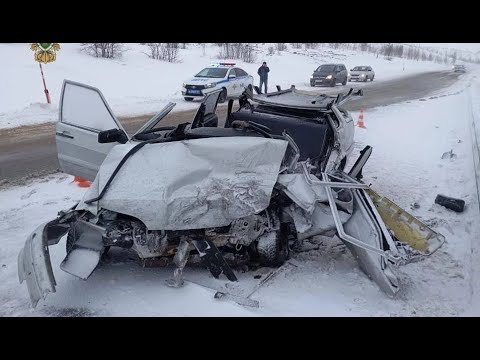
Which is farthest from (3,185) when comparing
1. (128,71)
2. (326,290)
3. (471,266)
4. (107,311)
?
(128,71)

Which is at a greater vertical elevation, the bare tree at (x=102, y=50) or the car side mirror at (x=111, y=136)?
the car side mirror at (x=111, y=136)


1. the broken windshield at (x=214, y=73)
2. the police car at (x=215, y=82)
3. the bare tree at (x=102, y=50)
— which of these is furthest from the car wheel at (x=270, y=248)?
the bare tree at (x=102, y=50)

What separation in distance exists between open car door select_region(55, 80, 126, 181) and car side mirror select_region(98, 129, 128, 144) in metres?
0.24

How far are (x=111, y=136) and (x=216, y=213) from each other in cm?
155

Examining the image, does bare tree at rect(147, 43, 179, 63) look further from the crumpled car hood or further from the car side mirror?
the crumpled car hood

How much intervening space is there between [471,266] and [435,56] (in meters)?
69.0

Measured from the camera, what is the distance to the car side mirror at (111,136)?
14.4 feet

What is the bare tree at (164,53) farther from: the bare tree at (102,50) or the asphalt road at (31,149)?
the asphalt road at (31,149)

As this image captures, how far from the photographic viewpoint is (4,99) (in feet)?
49.7

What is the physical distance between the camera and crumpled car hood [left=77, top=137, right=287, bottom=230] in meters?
3.70

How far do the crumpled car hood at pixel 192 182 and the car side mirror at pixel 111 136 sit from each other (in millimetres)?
286

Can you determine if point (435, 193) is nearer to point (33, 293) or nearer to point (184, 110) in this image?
point (33, 293)

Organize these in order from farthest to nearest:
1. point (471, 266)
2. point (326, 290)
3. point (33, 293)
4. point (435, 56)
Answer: point (435, 56)
point (471, 266)
point (326, 290)
point (33, 293)

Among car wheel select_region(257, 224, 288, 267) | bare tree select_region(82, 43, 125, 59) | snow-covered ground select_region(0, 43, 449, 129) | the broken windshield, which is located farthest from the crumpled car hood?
bare tree select_region(82, 43, 125, 59)
